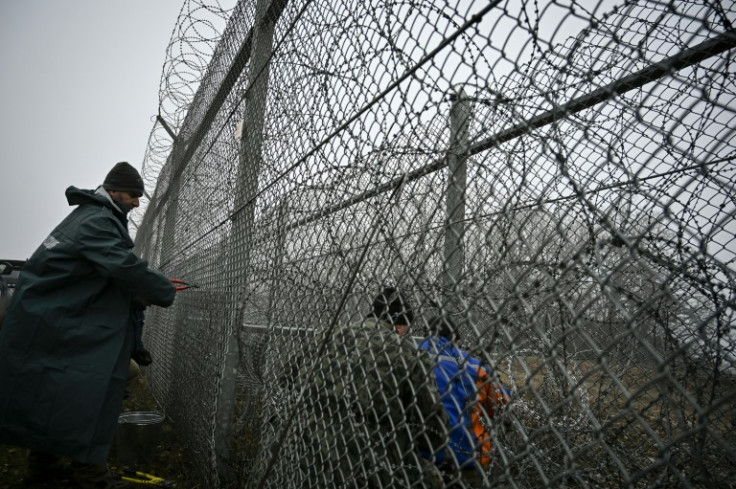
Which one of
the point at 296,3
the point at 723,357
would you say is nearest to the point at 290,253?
the point at 296,3

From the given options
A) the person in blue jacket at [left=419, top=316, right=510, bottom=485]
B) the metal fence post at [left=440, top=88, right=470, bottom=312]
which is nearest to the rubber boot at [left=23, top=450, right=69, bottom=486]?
the person in blue jacket at [left=419, top=316, right=510, bottom=485]

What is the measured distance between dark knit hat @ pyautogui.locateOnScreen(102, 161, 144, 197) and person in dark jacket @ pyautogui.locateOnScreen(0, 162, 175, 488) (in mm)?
293

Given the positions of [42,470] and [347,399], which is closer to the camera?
[347,399]

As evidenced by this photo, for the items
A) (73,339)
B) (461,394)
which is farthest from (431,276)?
(73,339)

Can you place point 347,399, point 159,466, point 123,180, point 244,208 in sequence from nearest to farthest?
point 347,399 < point 244,208 < point 123,180 < point 159,466

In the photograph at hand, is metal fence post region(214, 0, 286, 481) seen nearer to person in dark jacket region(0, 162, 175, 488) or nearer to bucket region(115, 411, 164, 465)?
person in dark jacket region(0, 162, 175, 488)

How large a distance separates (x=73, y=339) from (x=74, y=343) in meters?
0.02

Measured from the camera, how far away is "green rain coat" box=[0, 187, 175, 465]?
7.50 ft

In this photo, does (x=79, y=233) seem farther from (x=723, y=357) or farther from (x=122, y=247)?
(x=723, y=357)

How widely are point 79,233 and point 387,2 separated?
222cm

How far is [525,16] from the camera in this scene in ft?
2.86

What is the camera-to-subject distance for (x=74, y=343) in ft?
7.79

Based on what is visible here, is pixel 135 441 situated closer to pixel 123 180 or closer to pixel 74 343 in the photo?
pixel 74 343

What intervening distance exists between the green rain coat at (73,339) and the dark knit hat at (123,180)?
361 mm
